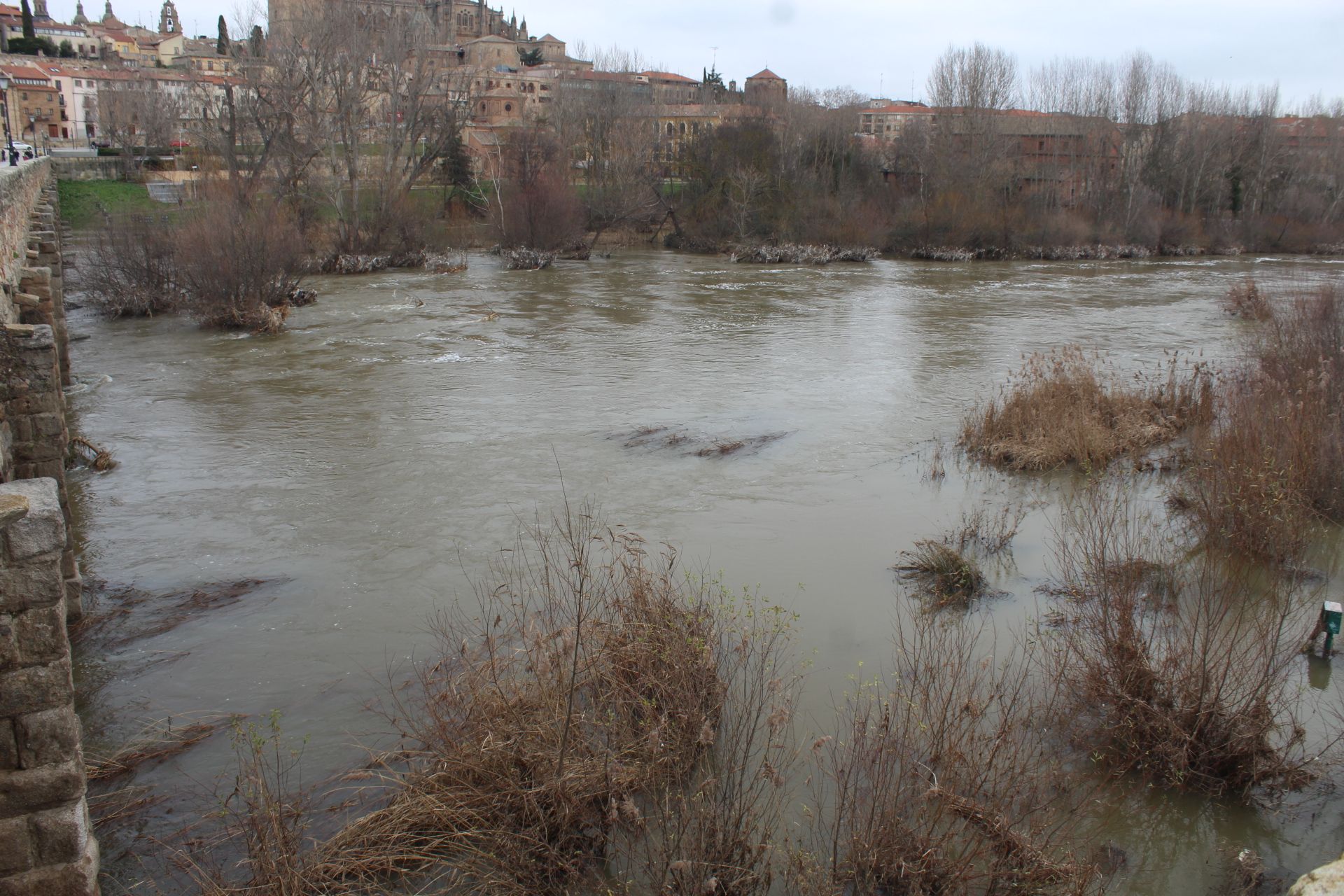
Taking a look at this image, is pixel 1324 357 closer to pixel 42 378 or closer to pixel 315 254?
pixel 42 378

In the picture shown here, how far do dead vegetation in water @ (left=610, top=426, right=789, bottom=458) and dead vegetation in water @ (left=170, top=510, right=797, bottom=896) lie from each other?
585 cm

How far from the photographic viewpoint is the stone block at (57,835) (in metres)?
3.99

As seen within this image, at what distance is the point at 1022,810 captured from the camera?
15.2 feet

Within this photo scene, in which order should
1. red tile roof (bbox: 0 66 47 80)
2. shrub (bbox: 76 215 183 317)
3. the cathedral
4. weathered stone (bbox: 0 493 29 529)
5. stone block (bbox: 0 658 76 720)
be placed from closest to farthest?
weathered stone (bbox: 0 493 29 529) → stone block (bbox: 0 658 76 720) → shrub (bbox: 76 215 183 317) → red tile roof (bbox: 0 66 47 80) → the cathedral

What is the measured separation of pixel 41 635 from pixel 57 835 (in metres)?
0.86

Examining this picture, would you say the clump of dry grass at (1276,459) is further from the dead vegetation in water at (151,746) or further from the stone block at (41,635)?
the stone block at (41,635)

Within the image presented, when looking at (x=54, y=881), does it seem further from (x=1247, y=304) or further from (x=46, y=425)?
(x=1247, y=304)

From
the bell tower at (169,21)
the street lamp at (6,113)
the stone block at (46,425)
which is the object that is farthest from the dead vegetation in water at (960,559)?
the bell tower at (169,21)

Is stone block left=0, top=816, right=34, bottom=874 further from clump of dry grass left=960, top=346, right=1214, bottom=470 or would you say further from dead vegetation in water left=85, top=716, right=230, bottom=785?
clump of dry grass left=960, top=346, right=1214, bottom=470

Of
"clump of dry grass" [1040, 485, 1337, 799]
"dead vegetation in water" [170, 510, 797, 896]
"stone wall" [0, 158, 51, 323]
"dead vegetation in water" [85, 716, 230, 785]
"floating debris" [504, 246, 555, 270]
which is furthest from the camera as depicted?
"floating debris" [504, 246, 555, 270]

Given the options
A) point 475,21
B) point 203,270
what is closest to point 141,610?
point 203,270

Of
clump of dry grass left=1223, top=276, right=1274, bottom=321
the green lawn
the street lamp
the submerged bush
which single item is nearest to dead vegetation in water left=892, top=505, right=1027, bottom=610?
clump of dry grass left=1223, top=276, right=1274, bottom=321

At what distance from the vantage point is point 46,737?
3.94 m

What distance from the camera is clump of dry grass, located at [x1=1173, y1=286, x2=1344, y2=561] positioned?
7.72 metres
